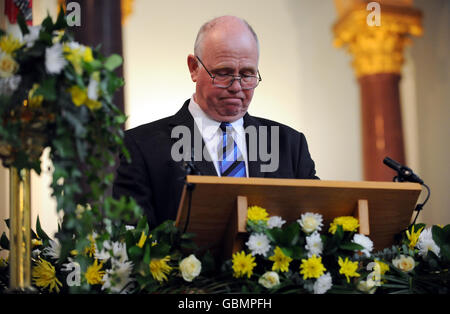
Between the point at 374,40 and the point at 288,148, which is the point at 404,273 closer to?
the point at 288,148

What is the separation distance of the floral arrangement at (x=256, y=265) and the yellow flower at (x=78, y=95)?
1.36 feet

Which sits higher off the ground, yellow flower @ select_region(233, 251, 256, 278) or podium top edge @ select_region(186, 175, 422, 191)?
podium top edge @ select_region(186, 175, 422, 191)

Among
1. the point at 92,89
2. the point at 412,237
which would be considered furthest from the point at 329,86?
the point at 92,89

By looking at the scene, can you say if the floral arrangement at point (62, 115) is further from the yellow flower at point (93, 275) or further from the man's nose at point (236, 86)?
the man's nose at point (236, 86)

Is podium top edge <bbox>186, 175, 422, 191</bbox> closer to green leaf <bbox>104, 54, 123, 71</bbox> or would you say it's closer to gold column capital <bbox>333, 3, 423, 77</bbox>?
green leaf <bbox>104, 54, 123, 71</bbox>

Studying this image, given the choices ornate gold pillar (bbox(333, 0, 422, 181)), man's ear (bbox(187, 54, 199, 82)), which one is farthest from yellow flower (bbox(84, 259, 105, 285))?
ornate gold pillar (bbox(333, 0, 422, 181))

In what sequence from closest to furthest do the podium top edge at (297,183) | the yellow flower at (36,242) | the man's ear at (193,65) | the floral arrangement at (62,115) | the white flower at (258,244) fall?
the floral arrangement at (62,115) < the podium top edge at (297,183) < the white flower at (258,244) < the yellow flower at (36,242) < the man's ear at (193,65)

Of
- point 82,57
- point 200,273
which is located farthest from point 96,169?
point 200,273

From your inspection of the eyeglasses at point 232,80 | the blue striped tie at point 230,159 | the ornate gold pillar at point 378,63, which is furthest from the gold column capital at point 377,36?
the blue striped tie at point 230,159

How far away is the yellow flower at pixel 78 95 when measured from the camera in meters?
1.68

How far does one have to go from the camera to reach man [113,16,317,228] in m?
2.66

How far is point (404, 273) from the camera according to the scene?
202cm

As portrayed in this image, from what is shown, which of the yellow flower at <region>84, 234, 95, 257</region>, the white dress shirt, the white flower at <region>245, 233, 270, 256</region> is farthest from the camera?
the white dress shirt
